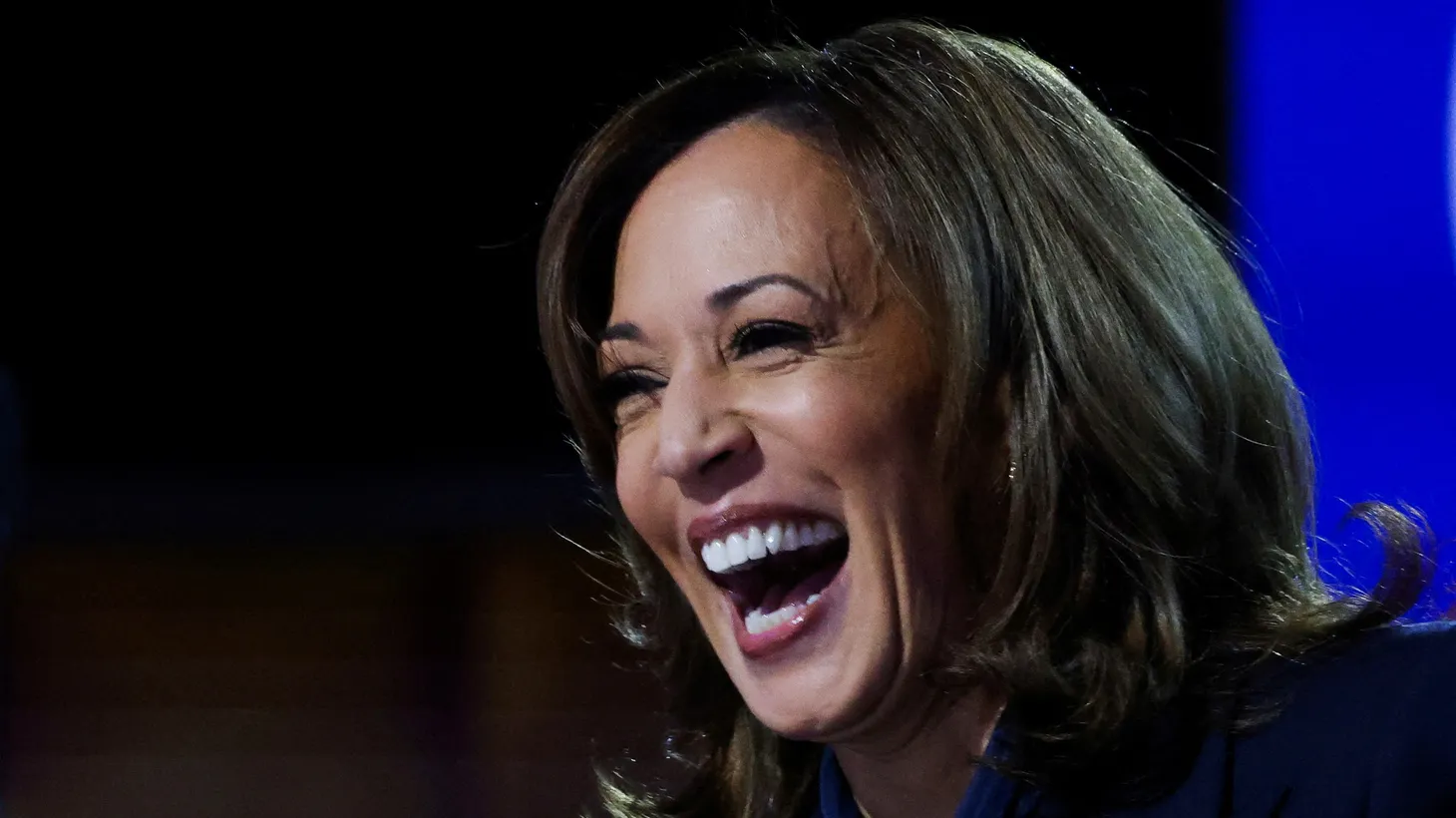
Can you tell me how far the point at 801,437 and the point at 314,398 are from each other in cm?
243

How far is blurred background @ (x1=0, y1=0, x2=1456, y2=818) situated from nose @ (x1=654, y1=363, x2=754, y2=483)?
1444 mm

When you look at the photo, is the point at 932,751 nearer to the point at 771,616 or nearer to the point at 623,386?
the point at 771,616

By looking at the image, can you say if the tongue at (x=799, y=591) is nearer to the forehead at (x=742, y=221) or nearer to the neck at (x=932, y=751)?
the neck at (x=932, y=751)

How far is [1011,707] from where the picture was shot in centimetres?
116

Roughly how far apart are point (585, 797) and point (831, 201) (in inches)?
89.3

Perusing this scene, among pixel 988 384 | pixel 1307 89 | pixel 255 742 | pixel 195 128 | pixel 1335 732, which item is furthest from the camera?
pixel 255 742

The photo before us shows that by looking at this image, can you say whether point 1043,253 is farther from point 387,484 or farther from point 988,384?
point 387,484

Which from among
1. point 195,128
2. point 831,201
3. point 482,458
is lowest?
point 831,201

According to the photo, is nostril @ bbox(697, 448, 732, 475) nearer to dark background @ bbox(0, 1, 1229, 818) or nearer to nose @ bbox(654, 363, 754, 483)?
nose @ bbox(654, 363, 754, 483)

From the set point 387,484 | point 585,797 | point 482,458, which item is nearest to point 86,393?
point 387,484

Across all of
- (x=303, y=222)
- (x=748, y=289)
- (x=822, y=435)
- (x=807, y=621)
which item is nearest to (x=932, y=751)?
(x=807, y=621)

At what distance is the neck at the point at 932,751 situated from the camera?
3.96 ft

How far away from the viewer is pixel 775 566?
1284 mm

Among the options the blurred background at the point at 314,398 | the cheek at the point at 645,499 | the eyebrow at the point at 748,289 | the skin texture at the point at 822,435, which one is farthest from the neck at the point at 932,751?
the blurred background at the point at 314,398
